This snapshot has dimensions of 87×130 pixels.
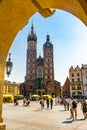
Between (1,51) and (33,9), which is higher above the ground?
(33,9)

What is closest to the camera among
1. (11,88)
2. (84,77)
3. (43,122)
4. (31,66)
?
(43,122)

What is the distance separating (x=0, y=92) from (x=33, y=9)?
5.98 feet

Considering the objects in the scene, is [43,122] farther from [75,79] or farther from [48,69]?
[48,69]

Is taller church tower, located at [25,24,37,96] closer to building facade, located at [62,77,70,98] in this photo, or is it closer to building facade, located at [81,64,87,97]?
building facade, located at [62,77,70,98]

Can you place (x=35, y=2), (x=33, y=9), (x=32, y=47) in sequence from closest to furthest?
(x=35, y=2), (x=33, y=9), (x=32, y=47)

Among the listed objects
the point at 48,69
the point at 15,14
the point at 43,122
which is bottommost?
the point at 43,122

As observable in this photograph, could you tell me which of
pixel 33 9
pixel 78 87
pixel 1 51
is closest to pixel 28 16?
pixel 33 9

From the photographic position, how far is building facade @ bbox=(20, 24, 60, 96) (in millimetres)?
95750

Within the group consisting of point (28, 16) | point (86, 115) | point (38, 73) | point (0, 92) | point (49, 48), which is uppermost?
point (49, 48)

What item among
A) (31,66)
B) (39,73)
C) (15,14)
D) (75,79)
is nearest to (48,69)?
(39,73)

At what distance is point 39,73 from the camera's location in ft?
326

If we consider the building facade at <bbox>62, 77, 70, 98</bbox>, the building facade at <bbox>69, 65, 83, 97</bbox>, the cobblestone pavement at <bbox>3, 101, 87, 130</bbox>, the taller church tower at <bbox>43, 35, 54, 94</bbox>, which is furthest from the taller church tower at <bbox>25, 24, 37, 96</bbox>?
the cobblestone pavement at <bbox>3, 101, 87, 130</bbox>

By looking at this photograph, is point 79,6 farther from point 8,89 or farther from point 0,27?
point 8,89

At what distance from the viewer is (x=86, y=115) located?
50.0 feet
